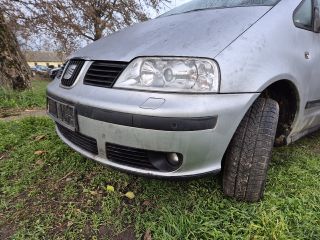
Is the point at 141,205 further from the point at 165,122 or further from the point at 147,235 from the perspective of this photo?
the point at 165,122

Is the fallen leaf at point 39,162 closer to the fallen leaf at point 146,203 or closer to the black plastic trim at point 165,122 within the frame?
the fallen leaf at point 146,203

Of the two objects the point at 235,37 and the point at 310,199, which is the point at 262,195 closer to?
the point at 310,199

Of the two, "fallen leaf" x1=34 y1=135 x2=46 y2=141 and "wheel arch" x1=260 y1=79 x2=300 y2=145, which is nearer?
"wheel arch" x1=260 y1=79 x2=300 y2=145

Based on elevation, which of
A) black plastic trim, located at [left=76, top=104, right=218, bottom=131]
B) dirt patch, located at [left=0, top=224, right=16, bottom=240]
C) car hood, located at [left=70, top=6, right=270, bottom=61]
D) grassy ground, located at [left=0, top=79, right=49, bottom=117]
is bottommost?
grassy ground, located at [left=0, top=79, right=49, bottom=117]

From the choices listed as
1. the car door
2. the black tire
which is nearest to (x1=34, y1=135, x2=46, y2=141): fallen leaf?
the black tire

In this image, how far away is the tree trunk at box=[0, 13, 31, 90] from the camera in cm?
543

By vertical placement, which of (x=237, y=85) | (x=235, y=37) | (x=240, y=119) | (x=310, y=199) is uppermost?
(x=235, y=37)

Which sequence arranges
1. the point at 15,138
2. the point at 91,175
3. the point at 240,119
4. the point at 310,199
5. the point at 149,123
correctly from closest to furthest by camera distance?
the point at 149,123 → the point at 240,119 → the point at 310,199 → the point at 91,175 → the point at 15,138

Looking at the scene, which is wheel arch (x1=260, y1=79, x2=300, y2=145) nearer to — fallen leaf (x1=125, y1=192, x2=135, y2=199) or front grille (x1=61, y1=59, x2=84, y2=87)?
fallen leaf (x1=125, y1=192, x2=135, y2=199)

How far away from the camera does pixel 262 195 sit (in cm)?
204

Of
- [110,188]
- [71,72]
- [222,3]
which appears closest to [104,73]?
[71,72]

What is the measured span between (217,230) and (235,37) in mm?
1093

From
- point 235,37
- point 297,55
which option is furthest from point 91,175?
point 297,55

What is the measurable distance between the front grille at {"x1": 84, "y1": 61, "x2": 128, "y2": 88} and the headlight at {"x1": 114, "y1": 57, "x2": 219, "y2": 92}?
7 centimetres
